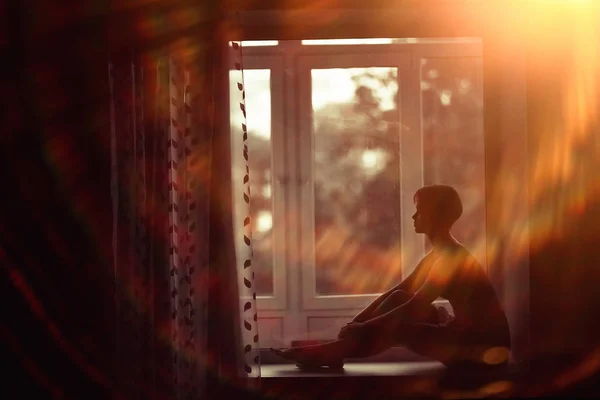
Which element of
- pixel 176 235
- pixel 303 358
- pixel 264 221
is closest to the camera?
pixel 176 235

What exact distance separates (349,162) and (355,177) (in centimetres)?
7

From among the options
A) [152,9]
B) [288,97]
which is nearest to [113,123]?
[152,9]

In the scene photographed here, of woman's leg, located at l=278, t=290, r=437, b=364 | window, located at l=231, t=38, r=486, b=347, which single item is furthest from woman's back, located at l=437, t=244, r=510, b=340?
window, located at l=231, t=38, r=486, b=347

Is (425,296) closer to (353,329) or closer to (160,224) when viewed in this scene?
(353,329)

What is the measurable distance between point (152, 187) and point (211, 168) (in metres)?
0.21

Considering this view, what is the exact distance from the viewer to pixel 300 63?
2.80 meters

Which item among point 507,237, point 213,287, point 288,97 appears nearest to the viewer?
point 213,287

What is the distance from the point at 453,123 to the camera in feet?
9.34

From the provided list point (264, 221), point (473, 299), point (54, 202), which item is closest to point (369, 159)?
point (264, 221)

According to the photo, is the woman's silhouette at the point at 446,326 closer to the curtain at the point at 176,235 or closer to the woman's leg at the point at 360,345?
the woman's leg at the point at 360,345

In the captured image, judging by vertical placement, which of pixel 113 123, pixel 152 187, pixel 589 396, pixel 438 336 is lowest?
pixel 589 396

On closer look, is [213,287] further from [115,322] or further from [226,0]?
[226,0]

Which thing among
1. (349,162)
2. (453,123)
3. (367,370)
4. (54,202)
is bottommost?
(367,370)

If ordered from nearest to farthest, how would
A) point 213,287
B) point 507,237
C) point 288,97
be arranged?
point 213,287
point 507,237
point 288,97
